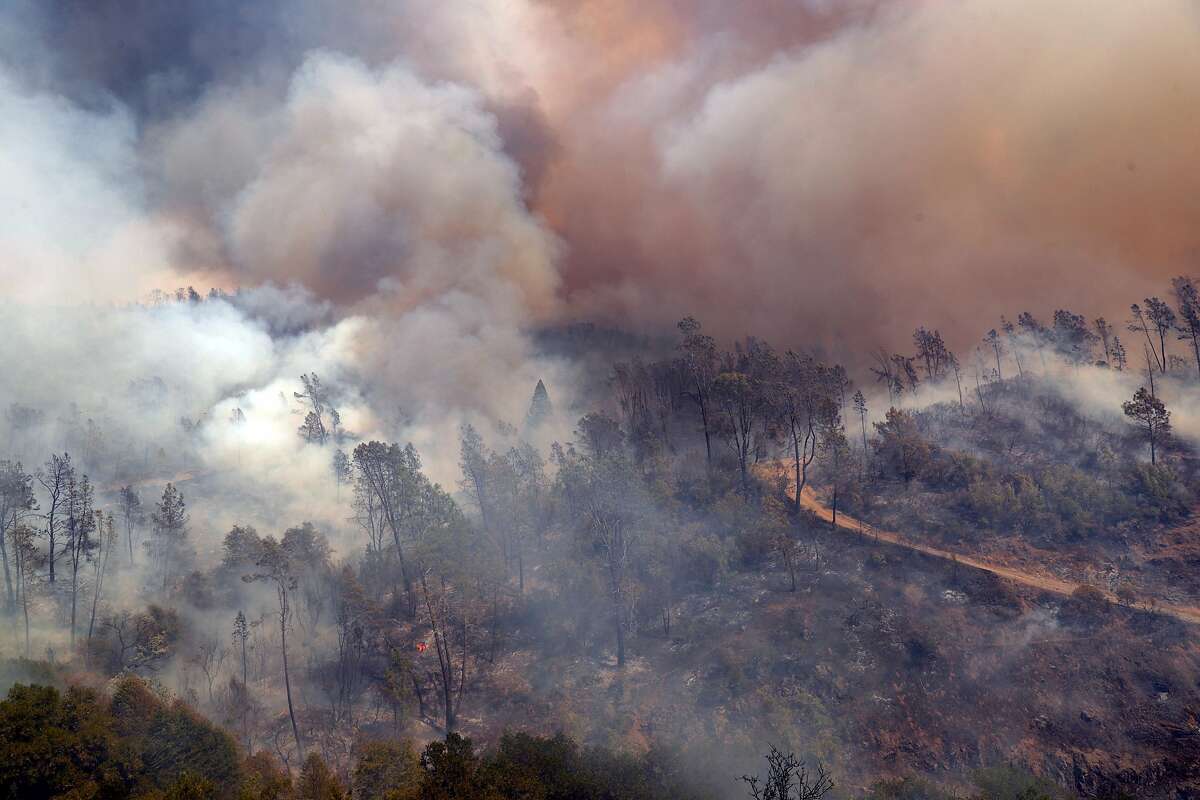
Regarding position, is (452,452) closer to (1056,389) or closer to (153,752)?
(153,752)

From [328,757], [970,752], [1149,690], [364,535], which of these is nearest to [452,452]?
[364,535]

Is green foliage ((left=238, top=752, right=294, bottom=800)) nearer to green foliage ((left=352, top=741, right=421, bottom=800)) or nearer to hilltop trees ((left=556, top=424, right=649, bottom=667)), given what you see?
green foliage ((left=352, top=741, right=421, bottom=800))

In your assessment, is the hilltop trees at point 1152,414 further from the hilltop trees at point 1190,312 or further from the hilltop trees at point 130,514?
the hilltop trees at point 130,514

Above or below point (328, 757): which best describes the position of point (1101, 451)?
above

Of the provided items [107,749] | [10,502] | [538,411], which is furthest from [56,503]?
[538,411]

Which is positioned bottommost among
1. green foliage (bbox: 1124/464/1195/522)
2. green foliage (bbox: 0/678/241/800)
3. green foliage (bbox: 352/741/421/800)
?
green foliage (bbox: 352/741/421/800)

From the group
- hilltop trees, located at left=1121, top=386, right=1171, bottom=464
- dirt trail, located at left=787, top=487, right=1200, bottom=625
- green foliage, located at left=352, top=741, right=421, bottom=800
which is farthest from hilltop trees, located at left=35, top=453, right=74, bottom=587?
hilltop trees, located at left=1121, top=386, right=1171, bottom=464
